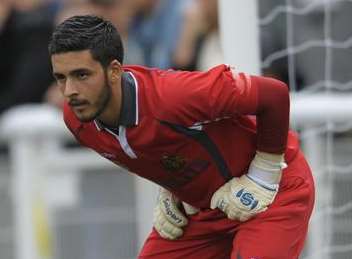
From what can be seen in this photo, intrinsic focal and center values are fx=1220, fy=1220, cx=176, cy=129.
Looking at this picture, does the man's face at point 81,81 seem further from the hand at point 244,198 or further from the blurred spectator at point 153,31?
the blurred spectator at point 153,31

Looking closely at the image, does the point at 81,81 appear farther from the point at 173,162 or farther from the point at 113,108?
the point at 173,162

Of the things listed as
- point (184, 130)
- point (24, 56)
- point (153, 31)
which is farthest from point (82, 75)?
point (24, 56)

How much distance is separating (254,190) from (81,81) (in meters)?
0.73

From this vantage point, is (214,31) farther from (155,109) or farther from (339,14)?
(155,109)

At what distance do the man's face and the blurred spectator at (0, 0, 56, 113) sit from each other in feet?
10.9

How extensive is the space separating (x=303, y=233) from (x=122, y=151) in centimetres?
71

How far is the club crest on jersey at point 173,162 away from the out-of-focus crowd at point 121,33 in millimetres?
2622

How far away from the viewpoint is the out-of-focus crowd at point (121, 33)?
699cm

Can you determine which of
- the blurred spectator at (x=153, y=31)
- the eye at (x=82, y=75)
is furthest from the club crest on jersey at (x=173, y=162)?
the blurred spectator at (x=153, y=31)

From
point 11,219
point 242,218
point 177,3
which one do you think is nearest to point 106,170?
point 11,219

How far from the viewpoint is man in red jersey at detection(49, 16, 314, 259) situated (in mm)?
3951

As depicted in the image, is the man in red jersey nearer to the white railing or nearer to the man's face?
the man's face

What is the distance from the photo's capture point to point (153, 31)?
23.4ft

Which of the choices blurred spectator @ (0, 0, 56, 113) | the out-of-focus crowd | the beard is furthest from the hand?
blurred spectator @ (0, 0, 56, 113)
